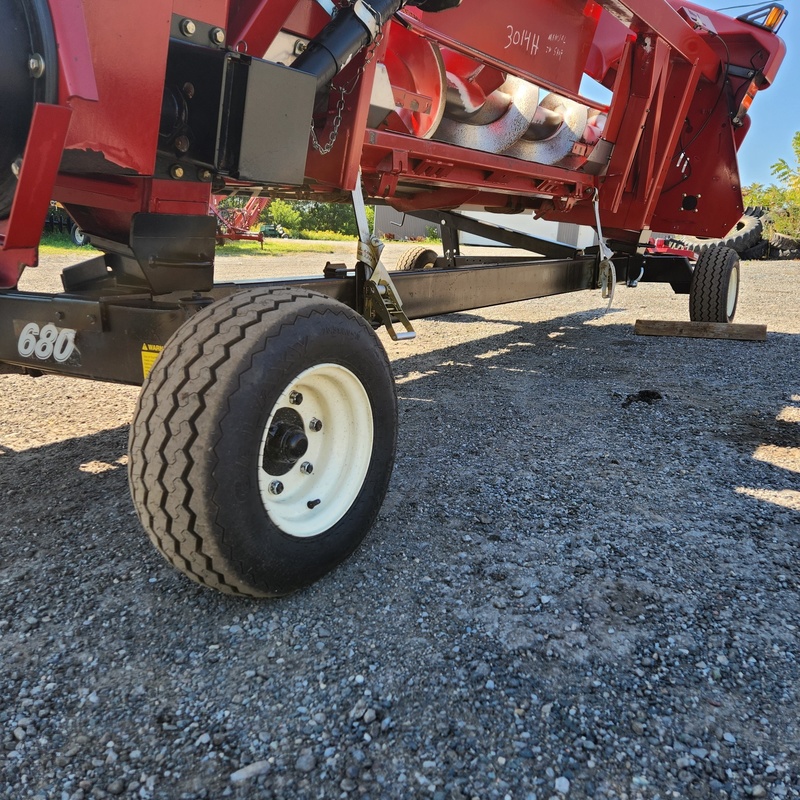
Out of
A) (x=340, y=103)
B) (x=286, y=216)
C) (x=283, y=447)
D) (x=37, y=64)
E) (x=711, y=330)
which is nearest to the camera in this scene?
(x=37, y=64)

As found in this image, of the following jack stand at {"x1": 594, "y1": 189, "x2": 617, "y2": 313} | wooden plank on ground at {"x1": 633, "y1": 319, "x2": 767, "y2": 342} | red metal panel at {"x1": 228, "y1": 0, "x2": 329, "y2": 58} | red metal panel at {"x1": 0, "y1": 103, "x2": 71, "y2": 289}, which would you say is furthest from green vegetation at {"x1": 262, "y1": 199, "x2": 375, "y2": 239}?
red metal panel at {"x1": 0, "y1": 103, "x2": 71, "y2": 289}

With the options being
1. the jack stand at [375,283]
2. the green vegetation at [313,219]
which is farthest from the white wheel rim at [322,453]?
the green vegetation at [313,219]

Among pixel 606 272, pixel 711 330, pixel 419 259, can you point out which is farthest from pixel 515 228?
pixel 606 272

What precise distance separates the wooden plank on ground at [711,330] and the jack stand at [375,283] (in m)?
4.00

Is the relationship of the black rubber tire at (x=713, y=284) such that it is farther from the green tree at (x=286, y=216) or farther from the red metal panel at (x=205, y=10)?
the green tree at (x=286, y=216)

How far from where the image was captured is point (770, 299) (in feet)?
30.9

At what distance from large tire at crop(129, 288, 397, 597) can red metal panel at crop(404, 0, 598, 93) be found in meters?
1.86

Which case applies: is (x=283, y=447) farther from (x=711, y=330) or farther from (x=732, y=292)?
(x=732, y=292)

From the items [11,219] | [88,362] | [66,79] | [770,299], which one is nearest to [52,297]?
[88,362]

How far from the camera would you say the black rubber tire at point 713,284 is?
609 centimetres

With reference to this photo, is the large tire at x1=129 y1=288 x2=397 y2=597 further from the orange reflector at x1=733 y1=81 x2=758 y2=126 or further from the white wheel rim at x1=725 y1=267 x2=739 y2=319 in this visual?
the white wheel rim at x1=725 y1=267 x2=739 y2=319

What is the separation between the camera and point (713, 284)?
20.1 ft

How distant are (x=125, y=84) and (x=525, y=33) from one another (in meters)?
2.73

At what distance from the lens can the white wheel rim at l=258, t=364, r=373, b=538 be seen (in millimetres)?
1991
